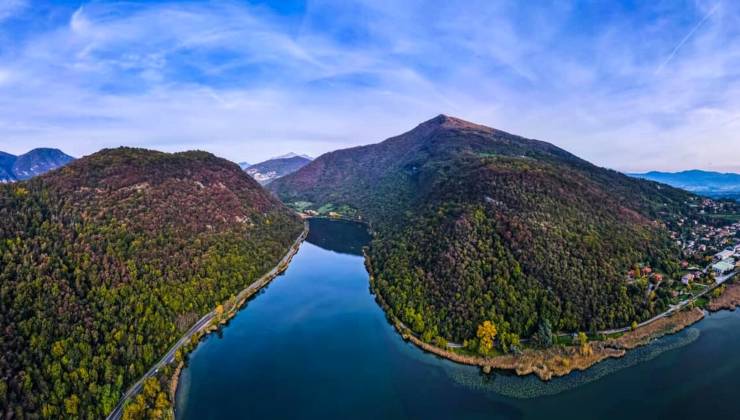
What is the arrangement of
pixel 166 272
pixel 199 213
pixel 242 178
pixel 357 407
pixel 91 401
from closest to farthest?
pixel 91 401 < pixel 357 407 < pixel 166 272 < pixel 199 213 < pixel 242 178

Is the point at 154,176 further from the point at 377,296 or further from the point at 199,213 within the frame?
the point at 377,296

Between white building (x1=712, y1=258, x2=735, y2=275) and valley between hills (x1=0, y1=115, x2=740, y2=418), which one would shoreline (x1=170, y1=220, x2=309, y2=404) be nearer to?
valley between hills (x1=0, y1=115, x2=740, y2=418)

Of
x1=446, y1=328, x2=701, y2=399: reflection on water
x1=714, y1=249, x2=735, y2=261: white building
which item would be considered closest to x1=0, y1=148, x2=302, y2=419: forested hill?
x1=446, y1=328, x2=701, y2=399: reflection on water

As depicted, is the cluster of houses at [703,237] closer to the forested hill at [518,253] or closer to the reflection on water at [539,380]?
the forested hill at [518,253]

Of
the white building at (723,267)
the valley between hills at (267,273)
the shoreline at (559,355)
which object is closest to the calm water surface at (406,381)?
the shoreline at (559,355)

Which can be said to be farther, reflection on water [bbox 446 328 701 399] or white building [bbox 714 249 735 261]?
white building [bbox 714 249 735 261]

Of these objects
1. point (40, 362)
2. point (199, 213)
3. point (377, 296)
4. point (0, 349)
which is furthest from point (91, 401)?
point (199, 213)

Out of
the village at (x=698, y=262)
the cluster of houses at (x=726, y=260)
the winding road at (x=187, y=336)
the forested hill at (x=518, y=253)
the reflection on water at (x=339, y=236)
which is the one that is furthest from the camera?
the reflection on water at (x=339, y=236)
